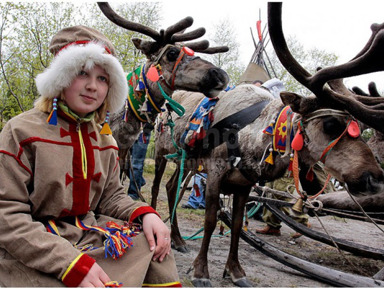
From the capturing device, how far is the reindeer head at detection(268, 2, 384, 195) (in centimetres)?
264

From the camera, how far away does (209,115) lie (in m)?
3.66

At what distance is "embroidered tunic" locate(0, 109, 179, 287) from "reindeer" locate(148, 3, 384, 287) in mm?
1745

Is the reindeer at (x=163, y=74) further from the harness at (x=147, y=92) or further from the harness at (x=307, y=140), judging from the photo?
the harness at (x=307, y=140)

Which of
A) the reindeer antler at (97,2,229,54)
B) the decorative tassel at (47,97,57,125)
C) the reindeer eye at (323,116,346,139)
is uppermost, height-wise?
the reindeer antler at (97,2,229,54)

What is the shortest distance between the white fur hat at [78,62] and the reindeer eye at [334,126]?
1.86 metres

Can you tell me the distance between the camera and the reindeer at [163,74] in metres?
3.32

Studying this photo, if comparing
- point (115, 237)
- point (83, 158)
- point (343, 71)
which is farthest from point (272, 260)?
point (83, 158)

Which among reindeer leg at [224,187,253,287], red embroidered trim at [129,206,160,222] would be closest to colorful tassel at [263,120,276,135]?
reindeer leg at [224,187,253,287]

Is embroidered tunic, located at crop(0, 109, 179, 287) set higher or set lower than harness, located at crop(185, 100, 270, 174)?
lower

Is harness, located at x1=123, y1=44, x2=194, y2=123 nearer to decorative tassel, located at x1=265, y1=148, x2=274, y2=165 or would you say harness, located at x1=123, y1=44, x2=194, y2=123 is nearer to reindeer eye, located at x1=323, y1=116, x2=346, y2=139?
decorative tassel, located at x1=265, y1=148, x2=274, y2=165

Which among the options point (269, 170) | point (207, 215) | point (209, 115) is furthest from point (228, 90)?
point (207, 215)

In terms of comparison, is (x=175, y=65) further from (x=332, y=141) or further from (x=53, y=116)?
(x=53, y=116)

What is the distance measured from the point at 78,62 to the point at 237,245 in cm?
266

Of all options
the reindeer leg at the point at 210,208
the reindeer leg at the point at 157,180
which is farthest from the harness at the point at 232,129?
the reindeer leg at the point at 157,180
